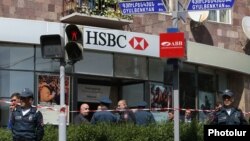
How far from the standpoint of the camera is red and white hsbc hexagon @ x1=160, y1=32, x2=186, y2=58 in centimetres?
1112

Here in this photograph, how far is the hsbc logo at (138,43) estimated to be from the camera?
21438 millimetres

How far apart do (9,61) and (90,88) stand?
3397mm

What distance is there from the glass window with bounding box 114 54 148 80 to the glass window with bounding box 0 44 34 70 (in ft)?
10.5

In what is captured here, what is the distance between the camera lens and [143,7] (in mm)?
12281

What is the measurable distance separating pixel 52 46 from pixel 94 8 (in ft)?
31.9

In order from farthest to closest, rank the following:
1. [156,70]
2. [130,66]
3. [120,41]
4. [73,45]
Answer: [156,70] < [130,66] < [120,41] < [73,45]

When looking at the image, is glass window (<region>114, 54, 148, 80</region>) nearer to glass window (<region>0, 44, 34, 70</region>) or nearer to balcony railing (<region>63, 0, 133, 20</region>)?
balcony railing (<region>63, 0, 133, 20</region>)

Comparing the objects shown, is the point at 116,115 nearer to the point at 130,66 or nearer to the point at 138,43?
the point at 138,43

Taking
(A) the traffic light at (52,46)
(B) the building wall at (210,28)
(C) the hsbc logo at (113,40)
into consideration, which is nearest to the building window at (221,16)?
(B) the building wall at (210,28)

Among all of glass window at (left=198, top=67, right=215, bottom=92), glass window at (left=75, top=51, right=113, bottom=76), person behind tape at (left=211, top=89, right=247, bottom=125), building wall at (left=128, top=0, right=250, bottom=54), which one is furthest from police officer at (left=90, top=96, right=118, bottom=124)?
glass window at (left=198, top=67, right=215, bottom=92)

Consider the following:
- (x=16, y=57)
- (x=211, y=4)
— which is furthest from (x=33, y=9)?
(x=211, y=4)

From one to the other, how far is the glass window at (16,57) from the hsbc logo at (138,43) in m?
3.60

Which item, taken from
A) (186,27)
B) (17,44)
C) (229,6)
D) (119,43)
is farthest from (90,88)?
(229,6)

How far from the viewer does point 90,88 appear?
21703 mm
